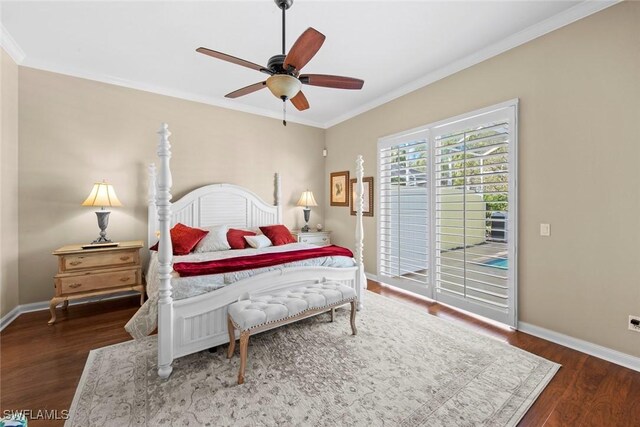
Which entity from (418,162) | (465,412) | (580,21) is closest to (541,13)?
(580,21)

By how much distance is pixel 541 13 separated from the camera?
97.0 inches

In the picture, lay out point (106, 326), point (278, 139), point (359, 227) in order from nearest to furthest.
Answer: point (106, 326) < point (359, 227) < point (278, 139)

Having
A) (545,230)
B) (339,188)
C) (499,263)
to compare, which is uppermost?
(339,188)

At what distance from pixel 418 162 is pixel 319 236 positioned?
229 centimetres

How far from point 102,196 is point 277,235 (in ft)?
7.45

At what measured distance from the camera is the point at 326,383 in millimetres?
1973

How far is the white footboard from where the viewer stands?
7.02ft

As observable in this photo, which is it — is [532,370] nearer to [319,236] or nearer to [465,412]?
[465,412]

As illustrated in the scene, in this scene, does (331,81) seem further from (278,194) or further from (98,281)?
(98,281)

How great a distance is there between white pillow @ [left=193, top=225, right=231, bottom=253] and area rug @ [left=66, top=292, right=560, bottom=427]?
1.25m

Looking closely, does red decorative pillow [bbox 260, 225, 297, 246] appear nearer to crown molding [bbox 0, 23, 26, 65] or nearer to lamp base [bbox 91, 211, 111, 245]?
lamp base [bbox 91, 211, 111, 245]

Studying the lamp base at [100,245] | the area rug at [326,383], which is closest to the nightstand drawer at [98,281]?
the lamp base at [100,245]

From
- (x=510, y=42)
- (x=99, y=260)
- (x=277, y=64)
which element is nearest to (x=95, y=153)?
(x=99, y=260)

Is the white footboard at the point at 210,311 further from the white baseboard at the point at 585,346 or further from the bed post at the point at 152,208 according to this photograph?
the white baseboard at the point at 585,346
